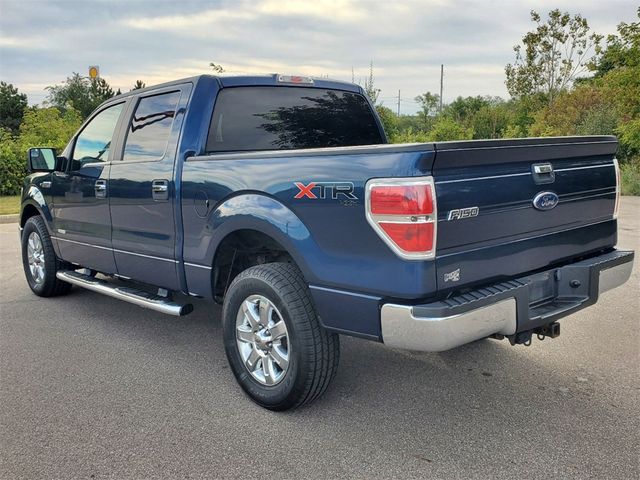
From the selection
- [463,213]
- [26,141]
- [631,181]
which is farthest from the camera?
[26,141]

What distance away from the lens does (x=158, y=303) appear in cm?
419

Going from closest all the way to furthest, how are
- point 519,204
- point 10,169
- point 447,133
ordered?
1. point 519,204
2. point 10,169
3. point 447,133

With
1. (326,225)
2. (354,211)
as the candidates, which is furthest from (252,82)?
(354,211)

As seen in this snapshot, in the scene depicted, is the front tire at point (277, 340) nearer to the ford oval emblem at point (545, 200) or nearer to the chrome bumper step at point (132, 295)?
the chrome bumper step at point (132, 295)

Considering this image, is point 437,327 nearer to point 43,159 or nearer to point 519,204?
point 519,204

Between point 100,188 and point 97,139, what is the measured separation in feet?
2.07

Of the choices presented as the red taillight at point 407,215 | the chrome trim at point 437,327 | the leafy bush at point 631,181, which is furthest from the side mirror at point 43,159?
the leafy bush at point 631,181

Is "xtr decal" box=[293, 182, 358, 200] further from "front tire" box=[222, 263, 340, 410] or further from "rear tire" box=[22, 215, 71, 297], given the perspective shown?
"rear tire" box=[22, 215, 71, 297]

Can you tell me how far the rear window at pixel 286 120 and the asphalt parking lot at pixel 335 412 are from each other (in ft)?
5.28

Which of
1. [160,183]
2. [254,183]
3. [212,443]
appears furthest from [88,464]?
[160,183]

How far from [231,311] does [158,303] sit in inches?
36.6

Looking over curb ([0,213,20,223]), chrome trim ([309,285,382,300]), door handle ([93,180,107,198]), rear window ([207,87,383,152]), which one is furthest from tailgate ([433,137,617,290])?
curb ([0,213,20,223])

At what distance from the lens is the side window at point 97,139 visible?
16.2 feet

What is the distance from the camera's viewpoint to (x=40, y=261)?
19.7 feet
